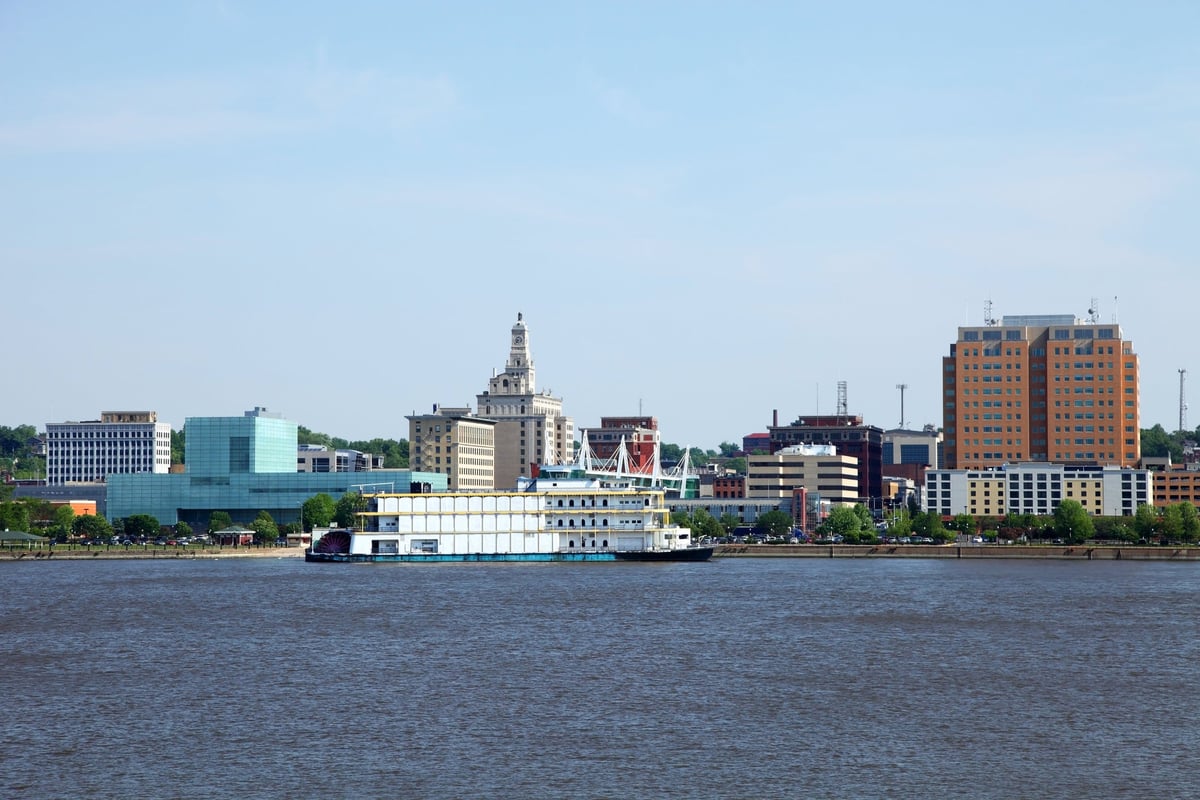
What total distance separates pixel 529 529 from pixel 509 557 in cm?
419

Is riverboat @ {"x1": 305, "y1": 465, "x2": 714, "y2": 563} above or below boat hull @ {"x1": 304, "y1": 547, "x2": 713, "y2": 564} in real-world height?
above

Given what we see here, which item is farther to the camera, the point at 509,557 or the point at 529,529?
the point at 529,529

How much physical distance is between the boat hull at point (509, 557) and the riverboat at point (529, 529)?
121 millimetres

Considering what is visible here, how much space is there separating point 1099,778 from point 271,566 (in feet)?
498

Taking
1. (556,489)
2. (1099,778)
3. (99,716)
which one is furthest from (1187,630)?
(556,489)

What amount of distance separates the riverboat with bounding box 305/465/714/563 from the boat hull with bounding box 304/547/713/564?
0.12m

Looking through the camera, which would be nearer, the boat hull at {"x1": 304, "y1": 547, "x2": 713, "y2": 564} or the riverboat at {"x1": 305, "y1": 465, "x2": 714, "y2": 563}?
the boat hull at {"x1": 304, "y1": 547, "x2": 713, "y2": 564}

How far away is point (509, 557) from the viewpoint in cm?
19238

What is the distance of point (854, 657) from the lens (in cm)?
8344

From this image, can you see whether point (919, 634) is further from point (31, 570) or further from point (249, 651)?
point (31, 570)

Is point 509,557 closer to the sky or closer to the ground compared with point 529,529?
closer to the ground

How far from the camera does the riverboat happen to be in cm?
19200

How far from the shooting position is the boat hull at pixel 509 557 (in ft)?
625

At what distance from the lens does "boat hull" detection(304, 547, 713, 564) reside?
190500 mm
